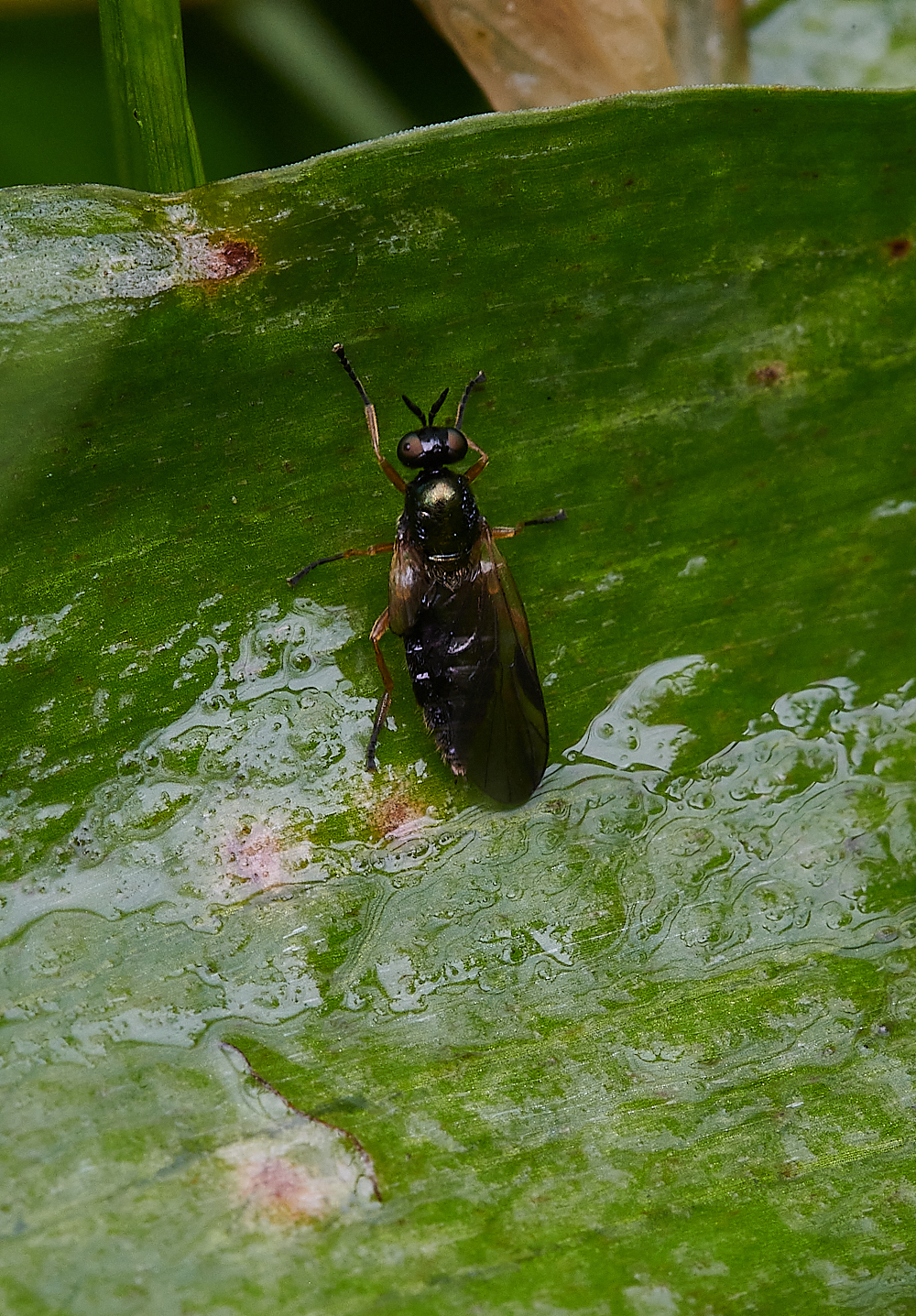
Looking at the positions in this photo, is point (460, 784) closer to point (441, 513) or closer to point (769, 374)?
point (441, 513)

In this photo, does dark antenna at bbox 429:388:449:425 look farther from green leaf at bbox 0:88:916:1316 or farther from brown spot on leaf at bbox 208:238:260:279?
brown spot on leaf at bbox 208:238:260:279

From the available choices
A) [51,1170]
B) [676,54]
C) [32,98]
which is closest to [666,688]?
[51,1170]

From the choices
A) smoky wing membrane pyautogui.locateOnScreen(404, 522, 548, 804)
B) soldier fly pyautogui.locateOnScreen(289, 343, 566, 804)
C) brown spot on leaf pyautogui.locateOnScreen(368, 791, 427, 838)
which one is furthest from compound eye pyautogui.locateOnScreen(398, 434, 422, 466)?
brown spot on leaf pyautogui.locateOnScreen(368, 791, 427, 838)

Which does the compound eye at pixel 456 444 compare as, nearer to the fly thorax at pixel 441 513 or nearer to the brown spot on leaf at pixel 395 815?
the fly thorax at pixel 441 513

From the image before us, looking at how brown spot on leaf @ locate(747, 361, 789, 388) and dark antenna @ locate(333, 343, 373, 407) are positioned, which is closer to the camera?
dark antenna @ locate(333, 343, 373, 407)

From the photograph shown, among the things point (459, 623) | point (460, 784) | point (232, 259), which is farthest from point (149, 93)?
point (460, 784)
